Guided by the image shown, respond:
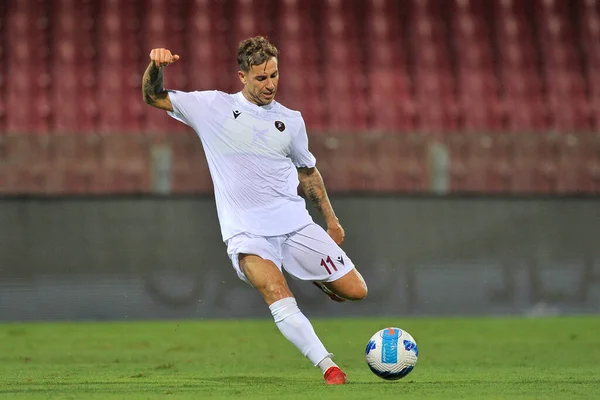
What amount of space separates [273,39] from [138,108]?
196 centimetres

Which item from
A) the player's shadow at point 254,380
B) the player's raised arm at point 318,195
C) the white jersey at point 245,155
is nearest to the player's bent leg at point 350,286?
the player's raised arm at point 318,195

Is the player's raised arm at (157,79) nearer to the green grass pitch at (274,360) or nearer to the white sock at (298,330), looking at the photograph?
the white sock at (298,330)

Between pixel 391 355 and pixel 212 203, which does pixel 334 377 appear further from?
pixel 212 203

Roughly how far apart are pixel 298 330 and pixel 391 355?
508 mm

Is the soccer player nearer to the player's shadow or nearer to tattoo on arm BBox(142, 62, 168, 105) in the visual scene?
tattoo on arm BBox(142, 62, 168, 105)

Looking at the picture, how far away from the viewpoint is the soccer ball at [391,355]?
6.02 metres

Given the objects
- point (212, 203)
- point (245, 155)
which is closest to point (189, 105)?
point (245, 155)

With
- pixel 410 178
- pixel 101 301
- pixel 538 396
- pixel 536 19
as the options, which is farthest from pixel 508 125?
pixel 538 396

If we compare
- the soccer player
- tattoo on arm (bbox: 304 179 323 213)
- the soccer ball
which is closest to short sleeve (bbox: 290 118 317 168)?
the soccer player

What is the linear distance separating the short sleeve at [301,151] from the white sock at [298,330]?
2.81ft

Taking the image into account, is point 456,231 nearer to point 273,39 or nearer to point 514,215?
point 514,215

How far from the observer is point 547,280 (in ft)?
36.6

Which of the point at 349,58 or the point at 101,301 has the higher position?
the point at 349,58

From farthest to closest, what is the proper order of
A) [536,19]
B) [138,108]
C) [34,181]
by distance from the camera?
[536,19] < [138,108] < [34,181]
